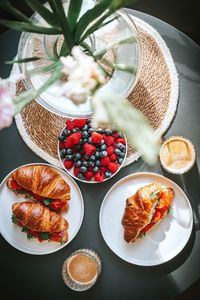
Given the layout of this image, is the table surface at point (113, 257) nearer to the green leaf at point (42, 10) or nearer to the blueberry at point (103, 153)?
the blueberry at point (103, 153)

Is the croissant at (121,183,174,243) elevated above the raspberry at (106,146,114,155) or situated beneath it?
situated beneath

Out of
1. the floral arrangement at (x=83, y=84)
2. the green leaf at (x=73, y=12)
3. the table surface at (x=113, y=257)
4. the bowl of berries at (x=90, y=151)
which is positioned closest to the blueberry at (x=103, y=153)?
the bowl of berries at (x=90, y=151)

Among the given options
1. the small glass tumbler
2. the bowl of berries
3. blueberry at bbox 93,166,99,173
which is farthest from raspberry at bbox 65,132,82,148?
the small glass tumbler

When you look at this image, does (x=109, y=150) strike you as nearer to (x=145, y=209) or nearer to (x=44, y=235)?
(x=145, y=209)

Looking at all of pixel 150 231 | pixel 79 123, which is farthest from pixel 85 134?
pixel 150 231

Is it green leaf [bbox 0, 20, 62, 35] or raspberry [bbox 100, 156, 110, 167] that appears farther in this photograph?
raspberry [bbox 100, 156, 110, 167]

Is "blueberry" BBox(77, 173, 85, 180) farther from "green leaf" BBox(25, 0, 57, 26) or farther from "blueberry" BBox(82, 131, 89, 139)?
"green leaf" BBox(25, 0, 57, 26)
